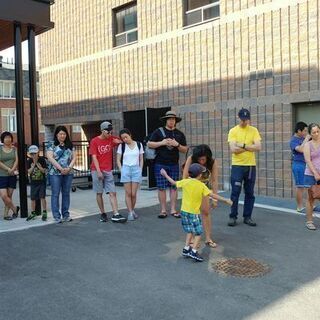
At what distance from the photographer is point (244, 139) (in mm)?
7062

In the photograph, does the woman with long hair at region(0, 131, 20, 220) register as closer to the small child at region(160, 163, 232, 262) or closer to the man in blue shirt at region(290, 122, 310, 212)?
the small child at region(160, 163, 232, 262)

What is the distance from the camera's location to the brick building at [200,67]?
9398mm

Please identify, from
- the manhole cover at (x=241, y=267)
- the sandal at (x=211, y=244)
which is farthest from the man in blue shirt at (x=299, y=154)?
the manhole cover at (x=241, y=267)

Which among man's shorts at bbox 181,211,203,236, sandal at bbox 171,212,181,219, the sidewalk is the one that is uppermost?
man's shorts at bbox 181,211,203,236

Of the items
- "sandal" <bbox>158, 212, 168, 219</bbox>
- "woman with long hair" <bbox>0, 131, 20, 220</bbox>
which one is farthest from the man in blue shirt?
"woman with long hair" <bbox>0, 131, 20, 220</bbox>

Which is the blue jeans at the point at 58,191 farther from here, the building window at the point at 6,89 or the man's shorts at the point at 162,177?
the building window at the point at 6,89

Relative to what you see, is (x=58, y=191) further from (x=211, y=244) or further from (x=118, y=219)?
(x=211, y=244)

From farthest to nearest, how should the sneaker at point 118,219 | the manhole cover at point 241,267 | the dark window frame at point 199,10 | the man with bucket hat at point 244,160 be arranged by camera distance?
the dark window frame at point 199,10 → the sneaker at point 118,219 → the man with bucket hat at point 244,160 → the manhole cover at point 241,267

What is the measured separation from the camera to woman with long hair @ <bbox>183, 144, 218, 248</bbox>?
19.0 ft

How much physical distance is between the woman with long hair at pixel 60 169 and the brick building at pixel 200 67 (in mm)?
4019

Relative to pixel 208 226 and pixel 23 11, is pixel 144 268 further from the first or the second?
pixel 23 11

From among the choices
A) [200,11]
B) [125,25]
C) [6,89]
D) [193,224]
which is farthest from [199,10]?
[6,89]

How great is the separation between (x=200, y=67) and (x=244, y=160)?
15.2 feet

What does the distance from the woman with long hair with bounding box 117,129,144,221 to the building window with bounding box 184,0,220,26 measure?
4779 mm
